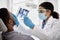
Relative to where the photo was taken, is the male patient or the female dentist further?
the female dentist

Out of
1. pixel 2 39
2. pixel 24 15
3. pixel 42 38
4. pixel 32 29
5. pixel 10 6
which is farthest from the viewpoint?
pixel 10 6

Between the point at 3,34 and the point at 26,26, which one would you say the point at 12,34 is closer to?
the point at 3,34

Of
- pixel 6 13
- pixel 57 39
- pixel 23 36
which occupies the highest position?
pixel 6 13

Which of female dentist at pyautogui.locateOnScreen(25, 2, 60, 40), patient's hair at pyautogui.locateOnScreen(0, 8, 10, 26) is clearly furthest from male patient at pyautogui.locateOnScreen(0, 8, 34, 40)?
female dentist at pyautogui.locateOnScreen(25, 2, 60, 40)

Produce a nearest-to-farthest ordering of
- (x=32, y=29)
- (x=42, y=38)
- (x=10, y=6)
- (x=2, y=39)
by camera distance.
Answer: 1. (x=2, y=39)
2. (x=42, y=38)
3. (x=32, y=29)
4. (x=10, y=6)

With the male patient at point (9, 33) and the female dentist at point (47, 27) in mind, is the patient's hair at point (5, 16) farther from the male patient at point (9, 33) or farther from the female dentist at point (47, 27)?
the female dentist at point (47, 27)

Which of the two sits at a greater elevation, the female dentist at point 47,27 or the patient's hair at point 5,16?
the patient's hair at point 5,16

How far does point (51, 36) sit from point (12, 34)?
0.46 m

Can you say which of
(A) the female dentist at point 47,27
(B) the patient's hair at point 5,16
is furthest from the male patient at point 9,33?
(A) the female dentist at point 47,27

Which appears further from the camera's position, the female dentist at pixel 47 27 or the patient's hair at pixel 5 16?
the female dentist at pixel 47 27

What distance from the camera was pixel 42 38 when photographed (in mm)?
1488

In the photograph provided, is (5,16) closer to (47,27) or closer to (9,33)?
(9,33)

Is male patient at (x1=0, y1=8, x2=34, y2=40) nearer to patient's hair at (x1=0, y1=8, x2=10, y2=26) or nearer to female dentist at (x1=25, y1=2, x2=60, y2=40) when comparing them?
patient's hair at (x1=0, y1=8, x2=10, y2=26)

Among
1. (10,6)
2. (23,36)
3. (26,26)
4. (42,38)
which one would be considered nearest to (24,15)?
(26,26)
